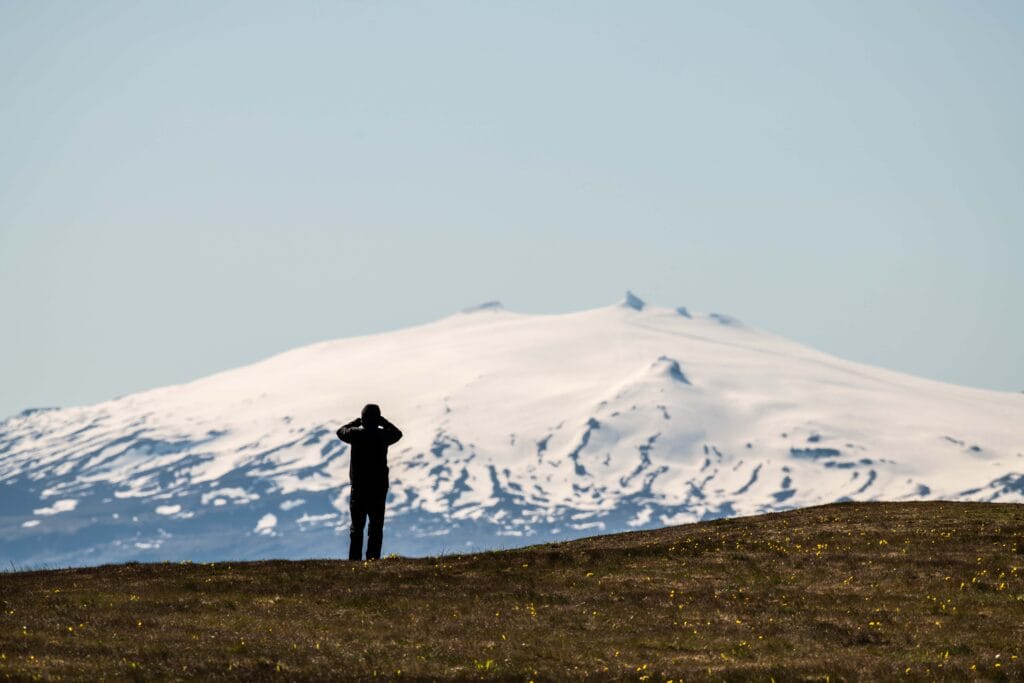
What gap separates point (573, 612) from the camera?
3447cm

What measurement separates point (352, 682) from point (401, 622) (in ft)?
17.9

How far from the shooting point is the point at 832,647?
31156 mm

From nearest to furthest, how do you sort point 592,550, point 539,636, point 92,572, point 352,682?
point 352,682, point 539,636, point 92,572, point 592,550

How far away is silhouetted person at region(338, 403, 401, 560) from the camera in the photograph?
42719 millimetres

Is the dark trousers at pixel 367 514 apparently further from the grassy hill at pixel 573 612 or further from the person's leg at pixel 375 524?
the grassy hill at pixel 573 612

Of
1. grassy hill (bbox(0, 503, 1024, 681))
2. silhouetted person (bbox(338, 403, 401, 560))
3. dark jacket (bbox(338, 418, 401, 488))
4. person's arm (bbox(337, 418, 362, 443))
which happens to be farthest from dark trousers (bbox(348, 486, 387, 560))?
grassy hill (bbox(0, 503, 1024, 681))

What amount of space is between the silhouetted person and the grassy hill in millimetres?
2366

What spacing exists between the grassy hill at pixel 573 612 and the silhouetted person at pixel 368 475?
2.37 metres

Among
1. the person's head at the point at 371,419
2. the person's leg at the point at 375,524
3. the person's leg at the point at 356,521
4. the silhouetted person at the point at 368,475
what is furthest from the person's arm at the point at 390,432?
the person's leg at the point at 356,521

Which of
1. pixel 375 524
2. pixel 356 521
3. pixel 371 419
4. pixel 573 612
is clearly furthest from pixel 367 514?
pixel 573 612

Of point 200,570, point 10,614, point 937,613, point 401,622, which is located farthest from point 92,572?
point 937,613

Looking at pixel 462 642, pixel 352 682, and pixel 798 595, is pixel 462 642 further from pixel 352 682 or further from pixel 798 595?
pixel 798 595

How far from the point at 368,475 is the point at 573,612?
9920 mm

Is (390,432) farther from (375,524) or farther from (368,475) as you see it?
(375,524)
